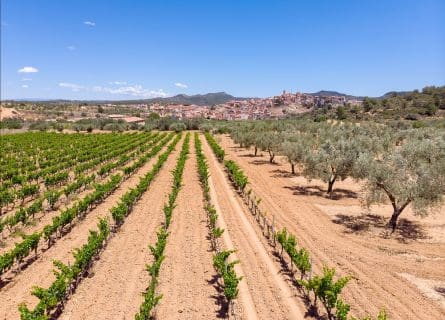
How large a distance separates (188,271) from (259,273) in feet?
10.5

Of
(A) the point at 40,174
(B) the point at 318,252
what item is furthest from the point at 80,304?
(A) the point at 40,174

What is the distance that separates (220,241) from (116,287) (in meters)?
6.75

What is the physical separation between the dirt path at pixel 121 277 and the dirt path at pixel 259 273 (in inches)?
174

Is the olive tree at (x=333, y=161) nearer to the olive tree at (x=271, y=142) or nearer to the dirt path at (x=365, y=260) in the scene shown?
the dirt path at (x=365, y=260)

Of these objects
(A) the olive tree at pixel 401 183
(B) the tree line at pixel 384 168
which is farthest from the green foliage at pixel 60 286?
(B) the tree line at pixel 384 168

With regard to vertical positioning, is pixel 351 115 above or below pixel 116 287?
above

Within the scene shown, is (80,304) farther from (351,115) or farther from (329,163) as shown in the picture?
(351,115)

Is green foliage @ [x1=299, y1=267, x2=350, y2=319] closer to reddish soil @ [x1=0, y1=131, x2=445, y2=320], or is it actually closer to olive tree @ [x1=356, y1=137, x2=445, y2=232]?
reddish soil @ [x1=0, y1=131, x2=445, y2=320]

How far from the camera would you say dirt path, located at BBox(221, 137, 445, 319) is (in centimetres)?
1358

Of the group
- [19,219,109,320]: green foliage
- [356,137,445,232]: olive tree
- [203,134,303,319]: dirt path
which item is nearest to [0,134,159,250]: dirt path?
[19,219,109,320]: green foliage

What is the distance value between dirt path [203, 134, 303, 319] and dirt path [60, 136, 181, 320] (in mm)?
4426

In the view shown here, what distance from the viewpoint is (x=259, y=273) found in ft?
53.3

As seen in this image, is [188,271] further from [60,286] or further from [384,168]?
[384,168]

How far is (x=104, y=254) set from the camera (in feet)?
59.6
